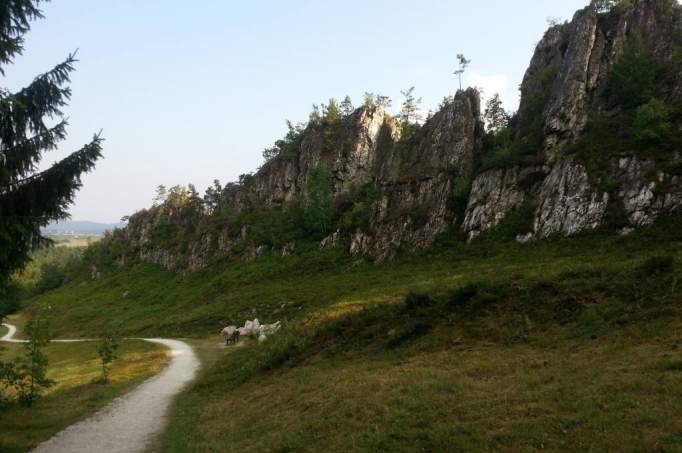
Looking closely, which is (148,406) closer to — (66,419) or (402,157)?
(66,419)

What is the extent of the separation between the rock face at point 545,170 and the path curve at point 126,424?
44.4 metres

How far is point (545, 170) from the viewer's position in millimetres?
59125

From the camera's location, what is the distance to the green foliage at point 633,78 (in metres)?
59.5

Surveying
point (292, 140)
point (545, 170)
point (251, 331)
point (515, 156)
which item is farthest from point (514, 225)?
point (292, 140)

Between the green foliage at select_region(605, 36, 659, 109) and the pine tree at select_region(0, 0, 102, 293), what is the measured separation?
6680 cm

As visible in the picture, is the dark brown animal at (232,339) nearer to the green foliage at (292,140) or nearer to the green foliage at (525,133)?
the green foliage at (525,133)

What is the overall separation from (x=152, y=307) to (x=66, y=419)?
7117 cm

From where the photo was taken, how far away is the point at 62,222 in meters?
17.2

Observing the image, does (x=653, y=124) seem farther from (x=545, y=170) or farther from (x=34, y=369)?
(x=34, y=369)

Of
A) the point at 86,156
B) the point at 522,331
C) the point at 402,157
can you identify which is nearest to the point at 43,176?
the point at 86,156

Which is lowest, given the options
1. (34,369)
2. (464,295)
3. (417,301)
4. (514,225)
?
(34,369)

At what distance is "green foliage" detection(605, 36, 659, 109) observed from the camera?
59.5 m

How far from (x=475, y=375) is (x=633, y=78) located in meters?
62.4

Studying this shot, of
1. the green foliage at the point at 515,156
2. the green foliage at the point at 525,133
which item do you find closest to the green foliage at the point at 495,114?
the green foliage at the point at 525,133
